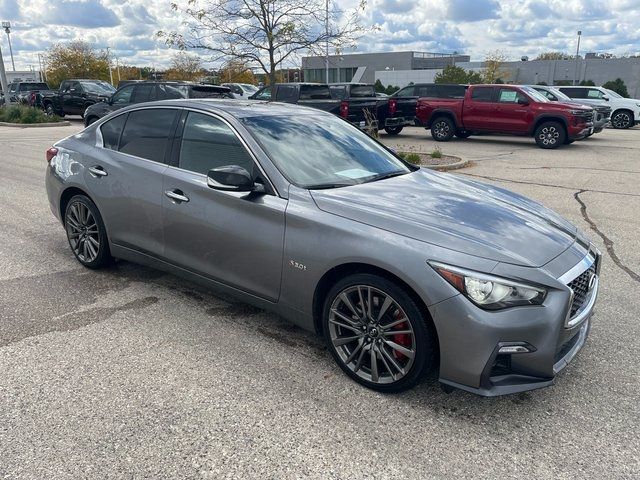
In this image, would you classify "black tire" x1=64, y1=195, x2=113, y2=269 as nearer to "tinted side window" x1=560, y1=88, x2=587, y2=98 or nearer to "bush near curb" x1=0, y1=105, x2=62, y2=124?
"bush near curb" x1=0, y1=105, x2=62, y2=124

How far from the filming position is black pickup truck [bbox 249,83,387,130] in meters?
16.4

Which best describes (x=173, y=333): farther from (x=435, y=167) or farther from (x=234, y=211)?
(x=435, y=167)

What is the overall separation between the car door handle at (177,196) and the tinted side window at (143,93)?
13077 millimetres

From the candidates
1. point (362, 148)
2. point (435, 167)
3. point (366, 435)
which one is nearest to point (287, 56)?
point (435, 167)

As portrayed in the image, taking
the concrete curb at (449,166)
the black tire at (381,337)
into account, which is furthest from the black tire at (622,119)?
the black tire at (381,337)

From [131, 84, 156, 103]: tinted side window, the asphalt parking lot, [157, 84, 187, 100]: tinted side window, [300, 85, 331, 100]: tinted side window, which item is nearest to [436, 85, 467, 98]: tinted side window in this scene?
[300, 85, 331, 100]: tinted side window

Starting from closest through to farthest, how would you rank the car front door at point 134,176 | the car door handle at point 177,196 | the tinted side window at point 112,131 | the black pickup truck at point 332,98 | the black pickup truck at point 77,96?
the car door handle at point 177,196, the car front door at point 134,176, the tinted side window at point 112,131, the black pickup truck at point 332,98, the black pickup truck at point 77,96

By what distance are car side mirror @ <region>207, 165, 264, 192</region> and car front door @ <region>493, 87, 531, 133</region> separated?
14744 millimetres

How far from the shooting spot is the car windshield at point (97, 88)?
997 inches

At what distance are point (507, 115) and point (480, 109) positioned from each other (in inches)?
35.1

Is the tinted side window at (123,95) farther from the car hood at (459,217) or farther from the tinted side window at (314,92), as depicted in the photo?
the car hood at (459,217)

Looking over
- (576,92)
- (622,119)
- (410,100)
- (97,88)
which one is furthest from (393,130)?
(97,88)

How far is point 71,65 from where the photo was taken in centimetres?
5366

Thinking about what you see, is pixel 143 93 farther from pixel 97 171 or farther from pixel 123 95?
pixel 97 171
